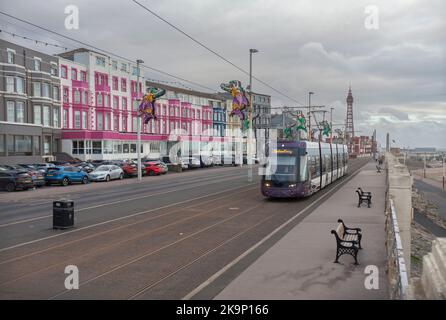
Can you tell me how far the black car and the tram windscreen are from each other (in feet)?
58.2

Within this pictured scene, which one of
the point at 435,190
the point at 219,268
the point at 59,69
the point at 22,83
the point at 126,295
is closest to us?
the point at 126,295

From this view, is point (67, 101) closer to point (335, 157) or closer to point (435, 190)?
point (335, 157)

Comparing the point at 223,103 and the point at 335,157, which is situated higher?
the point at 223,103

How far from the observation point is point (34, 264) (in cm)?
1060

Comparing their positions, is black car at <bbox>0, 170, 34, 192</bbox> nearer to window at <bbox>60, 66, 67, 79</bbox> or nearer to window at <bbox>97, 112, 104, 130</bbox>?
window at <bbox>60, 66, 67, 79</bbox>

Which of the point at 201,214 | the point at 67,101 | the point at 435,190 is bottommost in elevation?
the point at 435,190

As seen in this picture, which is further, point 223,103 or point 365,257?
point 223,103

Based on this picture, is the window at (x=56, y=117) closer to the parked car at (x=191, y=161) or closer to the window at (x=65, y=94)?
the window at (x=65, y=94)

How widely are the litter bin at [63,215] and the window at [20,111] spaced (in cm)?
3795

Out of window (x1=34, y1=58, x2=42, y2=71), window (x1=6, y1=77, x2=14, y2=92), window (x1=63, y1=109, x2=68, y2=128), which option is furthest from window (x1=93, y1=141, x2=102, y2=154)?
window (x1=6, y1=77, x2=14, y2=92)

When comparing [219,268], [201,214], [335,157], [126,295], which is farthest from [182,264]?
[335,157]

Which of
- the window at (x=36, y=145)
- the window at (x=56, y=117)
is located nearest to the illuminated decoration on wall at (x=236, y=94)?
the window at (x=36, y=145)

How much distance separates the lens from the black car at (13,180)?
30.2m
